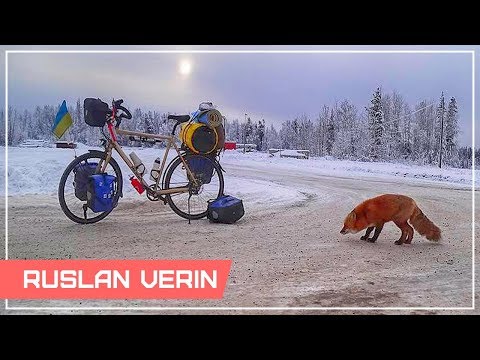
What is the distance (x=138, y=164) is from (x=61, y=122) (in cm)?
66

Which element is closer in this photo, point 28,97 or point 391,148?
point 28,97

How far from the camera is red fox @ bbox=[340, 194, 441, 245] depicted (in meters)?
3.79

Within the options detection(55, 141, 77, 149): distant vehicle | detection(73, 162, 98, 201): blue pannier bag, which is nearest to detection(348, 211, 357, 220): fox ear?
detection(73, 162, 98, 201): blue pannier bag

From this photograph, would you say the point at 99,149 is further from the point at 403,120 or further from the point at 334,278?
the point at 403,120

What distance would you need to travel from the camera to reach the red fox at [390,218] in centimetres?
379

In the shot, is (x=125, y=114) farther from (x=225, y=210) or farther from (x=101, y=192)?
(x=225, y=210)

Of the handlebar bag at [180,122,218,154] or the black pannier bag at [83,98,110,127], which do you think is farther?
the handlebar bag at [180,122,218,154]

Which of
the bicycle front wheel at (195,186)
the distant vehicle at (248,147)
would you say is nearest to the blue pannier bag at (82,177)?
the bicycle front wheel at (195,186)

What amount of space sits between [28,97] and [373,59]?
2680 mm

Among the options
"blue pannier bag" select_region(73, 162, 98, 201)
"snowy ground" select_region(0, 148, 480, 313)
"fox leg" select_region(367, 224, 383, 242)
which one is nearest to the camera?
"snowy ground" select_region(0, 148, 480, 313)

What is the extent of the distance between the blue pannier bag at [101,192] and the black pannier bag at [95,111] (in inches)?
16.2

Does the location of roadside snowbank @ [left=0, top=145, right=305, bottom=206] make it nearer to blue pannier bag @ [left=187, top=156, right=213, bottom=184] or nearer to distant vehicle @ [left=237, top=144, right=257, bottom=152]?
blue pannier bag @ [left=187, top=156, right=213, bottom=184]
